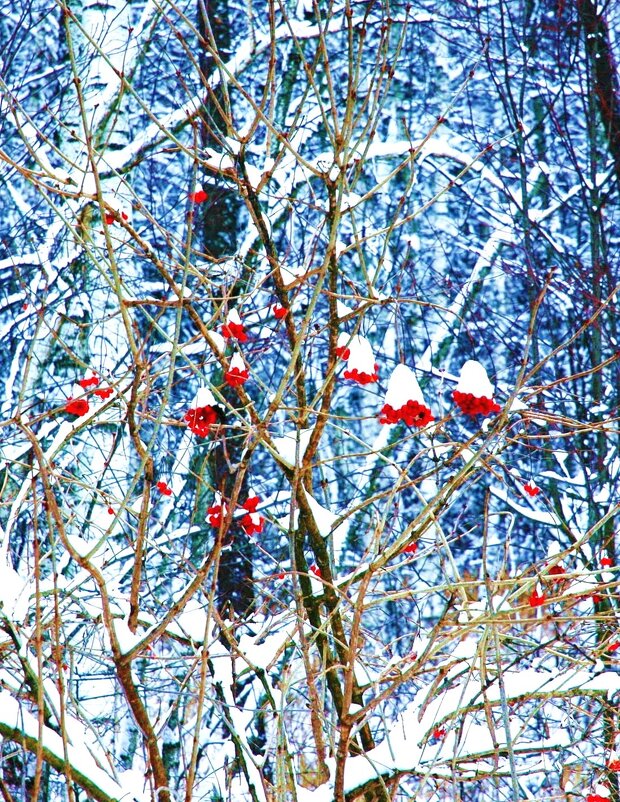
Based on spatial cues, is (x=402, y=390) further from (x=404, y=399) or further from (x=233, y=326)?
(x=233, y=326)

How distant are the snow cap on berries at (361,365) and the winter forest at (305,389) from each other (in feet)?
0.03

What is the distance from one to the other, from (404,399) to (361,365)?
346mm

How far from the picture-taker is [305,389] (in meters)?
4.75

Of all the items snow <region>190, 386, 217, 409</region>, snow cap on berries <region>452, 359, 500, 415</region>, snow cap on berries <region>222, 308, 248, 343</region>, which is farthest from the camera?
snow cap on berries <region>222, 308, 248, 343</region>

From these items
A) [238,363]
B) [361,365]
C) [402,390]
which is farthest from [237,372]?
[402,390]

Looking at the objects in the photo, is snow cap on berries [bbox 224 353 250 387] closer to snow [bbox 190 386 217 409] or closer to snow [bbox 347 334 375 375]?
snow [bbox 190 386 217 409]

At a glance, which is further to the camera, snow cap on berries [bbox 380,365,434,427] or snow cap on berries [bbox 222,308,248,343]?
snow cap on berries [bbox 222,308,248,343]

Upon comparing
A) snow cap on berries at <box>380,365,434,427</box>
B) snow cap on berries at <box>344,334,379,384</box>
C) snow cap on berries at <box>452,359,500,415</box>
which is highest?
snow cap on berries at <box>344,334,379,384</box>

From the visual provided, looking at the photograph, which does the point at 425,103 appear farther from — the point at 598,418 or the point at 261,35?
the point at 598,418

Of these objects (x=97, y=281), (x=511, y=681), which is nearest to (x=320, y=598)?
(x=511, y=681)

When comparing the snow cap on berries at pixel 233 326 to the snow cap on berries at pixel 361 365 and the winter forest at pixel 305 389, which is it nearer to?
the winter forest at pixel 305 389

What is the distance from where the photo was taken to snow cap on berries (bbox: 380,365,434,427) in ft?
7.70

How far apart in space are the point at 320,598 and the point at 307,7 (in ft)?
20.9

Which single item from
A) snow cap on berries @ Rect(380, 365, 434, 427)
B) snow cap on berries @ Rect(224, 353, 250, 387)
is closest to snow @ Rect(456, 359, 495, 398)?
snow cap on berries @ Rect(380, 365, 434, 427)
